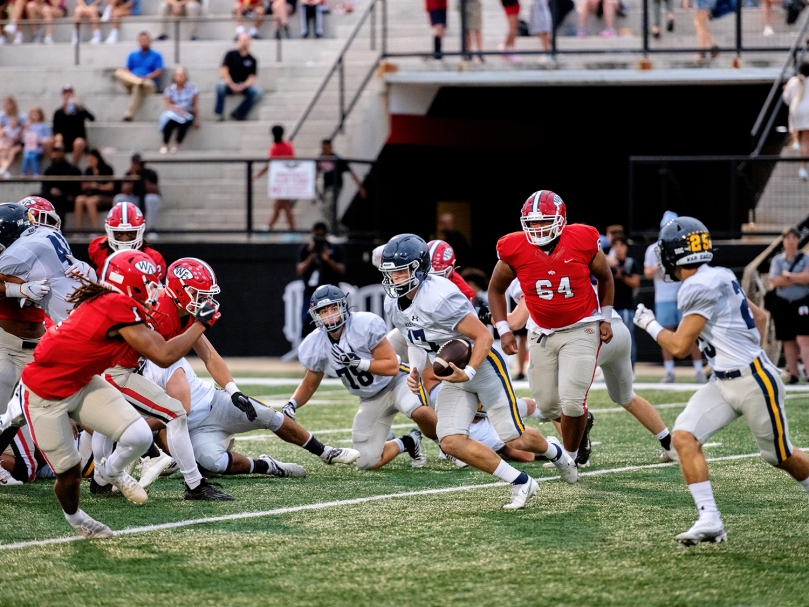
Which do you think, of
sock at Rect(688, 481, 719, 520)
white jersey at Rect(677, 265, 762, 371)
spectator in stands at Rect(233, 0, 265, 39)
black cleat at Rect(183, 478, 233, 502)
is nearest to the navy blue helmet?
black cleat at Rect(183, 478, 233, 502)

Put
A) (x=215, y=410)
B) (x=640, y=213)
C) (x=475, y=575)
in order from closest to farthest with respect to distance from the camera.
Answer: (x=475, y=575), (x=215, y=410), (x=640, y=213)

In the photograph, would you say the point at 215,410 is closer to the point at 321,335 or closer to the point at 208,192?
the point at 321,335

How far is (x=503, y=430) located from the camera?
7070 mm

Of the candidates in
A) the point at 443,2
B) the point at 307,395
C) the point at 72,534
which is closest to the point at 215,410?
the point at 307,395

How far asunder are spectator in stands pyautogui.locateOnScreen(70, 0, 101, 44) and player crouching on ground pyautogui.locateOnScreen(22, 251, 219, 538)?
53.3ft

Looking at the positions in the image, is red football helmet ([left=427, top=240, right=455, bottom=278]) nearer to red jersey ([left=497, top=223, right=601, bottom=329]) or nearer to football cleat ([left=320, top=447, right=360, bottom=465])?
red jersey ([left=497, top=223, right=601, bottom=329])

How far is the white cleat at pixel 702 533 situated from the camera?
5.41 meters

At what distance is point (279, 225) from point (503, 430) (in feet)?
33.2

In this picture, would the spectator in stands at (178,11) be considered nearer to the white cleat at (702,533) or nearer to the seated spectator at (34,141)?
the seated spectator at (34,141)

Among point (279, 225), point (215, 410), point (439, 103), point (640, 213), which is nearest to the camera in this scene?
point (215, 410)

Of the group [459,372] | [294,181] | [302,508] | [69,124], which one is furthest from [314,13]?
[302,508]

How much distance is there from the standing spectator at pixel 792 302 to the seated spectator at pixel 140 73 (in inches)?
434

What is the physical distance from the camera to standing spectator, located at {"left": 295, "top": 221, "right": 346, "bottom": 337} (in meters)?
15.3

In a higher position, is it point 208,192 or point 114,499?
point 208,192
